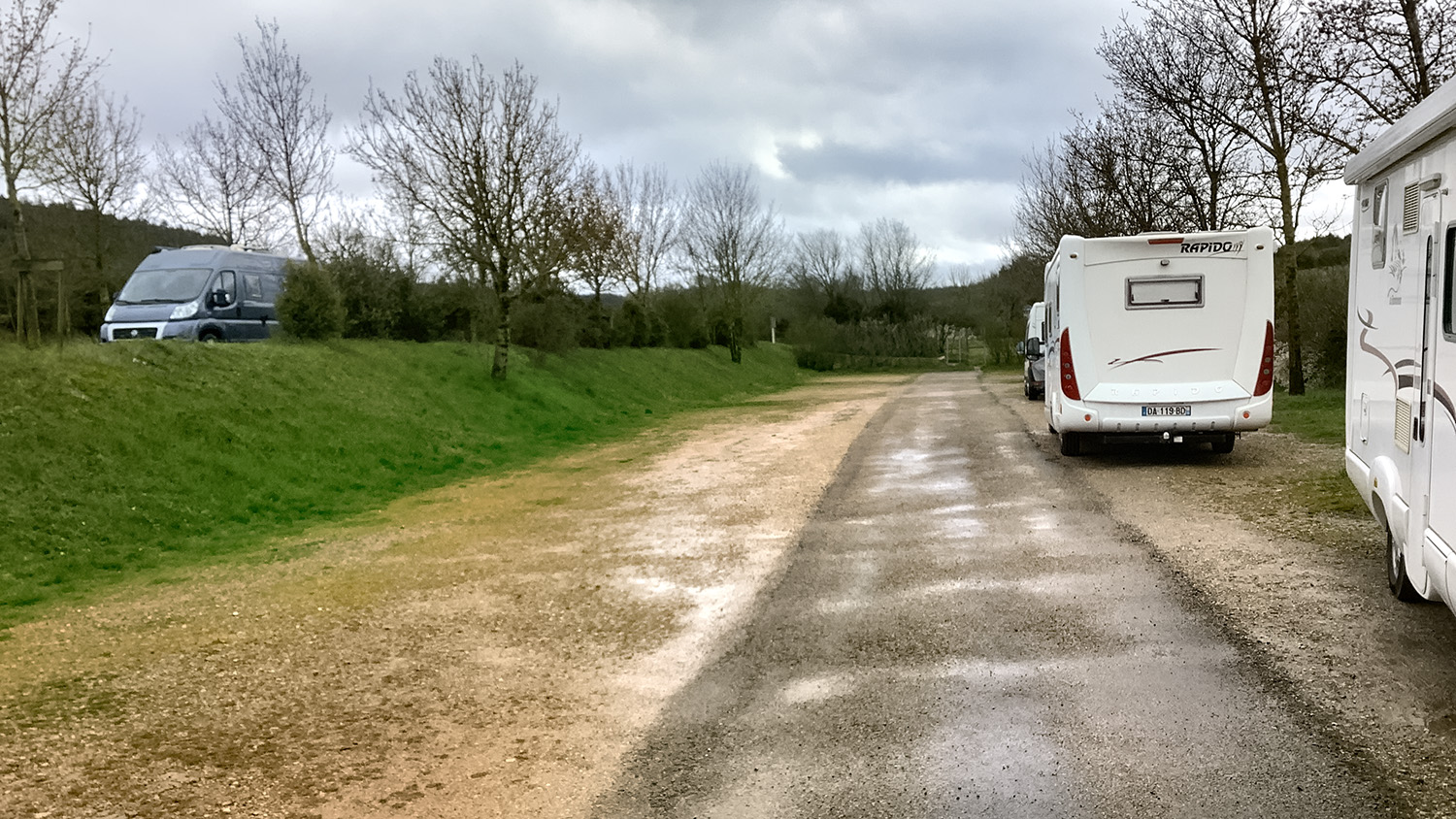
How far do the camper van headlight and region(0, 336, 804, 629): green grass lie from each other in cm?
245

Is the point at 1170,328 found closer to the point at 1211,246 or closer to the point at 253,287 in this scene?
the point at 1211,246

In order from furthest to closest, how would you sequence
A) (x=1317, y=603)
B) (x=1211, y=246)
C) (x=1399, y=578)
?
1. (x=1211, y=246)
2. (x=1317, y=603)
3. (x=1399, y=578)

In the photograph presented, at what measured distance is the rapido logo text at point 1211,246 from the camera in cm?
1184

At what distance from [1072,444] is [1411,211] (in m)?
8.35

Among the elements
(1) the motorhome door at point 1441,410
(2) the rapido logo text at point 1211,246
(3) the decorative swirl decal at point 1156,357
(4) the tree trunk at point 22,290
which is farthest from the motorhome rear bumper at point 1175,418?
(4) the tree trunk at point 22,290

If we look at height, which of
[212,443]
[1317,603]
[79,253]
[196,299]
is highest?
[79,253]

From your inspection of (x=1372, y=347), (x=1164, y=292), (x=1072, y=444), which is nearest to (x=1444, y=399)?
(x=1372, y=347)

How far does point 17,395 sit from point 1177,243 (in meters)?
13.3

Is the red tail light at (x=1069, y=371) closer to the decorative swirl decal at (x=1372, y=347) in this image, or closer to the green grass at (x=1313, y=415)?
the green grass at (x=1313, y=415)

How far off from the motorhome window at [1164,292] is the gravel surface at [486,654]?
89.7 inches

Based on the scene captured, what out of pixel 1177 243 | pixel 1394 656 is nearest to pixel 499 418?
pixel 1177 243

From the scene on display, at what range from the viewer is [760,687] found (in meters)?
5.15

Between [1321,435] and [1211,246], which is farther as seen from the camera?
[1321,435]

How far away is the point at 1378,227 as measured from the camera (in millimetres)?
6074
